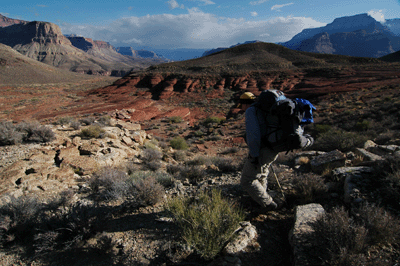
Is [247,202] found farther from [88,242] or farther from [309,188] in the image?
[88,242]

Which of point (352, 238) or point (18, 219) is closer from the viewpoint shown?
point (352, 238)

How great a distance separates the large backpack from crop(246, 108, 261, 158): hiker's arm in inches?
5.2

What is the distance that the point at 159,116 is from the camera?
18.3m

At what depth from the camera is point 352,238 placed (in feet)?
5.94

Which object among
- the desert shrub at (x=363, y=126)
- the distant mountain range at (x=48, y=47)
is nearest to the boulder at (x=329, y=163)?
the desert shrub at (x=363, y=126)

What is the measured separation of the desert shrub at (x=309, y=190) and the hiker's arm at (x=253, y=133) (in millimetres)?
1380

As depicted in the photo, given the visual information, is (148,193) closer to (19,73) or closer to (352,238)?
(352,238)

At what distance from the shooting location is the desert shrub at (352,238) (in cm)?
170

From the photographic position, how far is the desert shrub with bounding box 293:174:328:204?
3.02 meters

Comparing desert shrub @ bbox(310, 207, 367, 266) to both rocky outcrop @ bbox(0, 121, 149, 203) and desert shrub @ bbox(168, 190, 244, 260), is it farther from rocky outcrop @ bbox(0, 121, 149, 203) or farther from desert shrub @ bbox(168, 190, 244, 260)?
rocky outcrop @ bbox(0, 121, 149, 203)

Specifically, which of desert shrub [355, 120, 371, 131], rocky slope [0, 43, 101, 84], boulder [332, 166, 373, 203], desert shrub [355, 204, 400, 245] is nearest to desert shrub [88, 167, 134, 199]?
desert shrub [355, 204, 400, 245]

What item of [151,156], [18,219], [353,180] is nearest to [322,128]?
[353,180]

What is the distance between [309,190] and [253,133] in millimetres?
1569

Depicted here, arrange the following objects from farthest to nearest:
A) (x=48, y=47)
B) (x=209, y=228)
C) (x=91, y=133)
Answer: (x=48, y=47)
(x=91, y=133)
(x=209, y=228)
